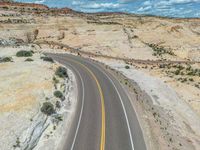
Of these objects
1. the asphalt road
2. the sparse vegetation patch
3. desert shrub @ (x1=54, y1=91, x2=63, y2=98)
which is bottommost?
the sparse vegetation patch

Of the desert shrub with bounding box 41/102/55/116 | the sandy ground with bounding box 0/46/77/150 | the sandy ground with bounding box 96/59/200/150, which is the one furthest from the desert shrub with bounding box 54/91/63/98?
the sandy ground with bounding box 96/59/200/150

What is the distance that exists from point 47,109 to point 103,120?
251 inches

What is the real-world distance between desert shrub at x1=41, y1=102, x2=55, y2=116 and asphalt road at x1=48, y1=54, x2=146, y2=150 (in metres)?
2.85

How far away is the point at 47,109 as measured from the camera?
36.3 m

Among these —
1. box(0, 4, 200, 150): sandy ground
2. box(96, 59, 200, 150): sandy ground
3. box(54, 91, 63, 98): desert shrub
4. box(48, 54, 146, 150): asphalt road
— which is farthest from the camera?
box(54, 91, 63, 98): desert shrub

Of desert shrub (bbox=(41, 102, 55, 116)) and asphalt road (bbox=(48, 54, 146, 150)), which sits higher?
desert shrub (bbox=(41, 102, 55, 116))

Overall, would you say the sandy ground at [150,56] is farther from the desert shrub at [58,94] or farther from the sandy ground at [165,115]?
the desert shrub at [58,94]

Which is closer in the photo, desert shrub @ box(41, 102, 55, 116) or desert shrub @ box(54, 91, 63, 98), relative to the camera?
desert shrub @ box(41, 102, 55, 116)

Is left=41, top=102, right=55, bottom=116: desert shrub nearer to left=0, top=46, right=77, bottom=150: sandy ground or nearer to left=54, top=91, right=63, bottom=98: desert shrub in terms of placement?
left=0, top=46, right=77, bottom=150: sandy ground

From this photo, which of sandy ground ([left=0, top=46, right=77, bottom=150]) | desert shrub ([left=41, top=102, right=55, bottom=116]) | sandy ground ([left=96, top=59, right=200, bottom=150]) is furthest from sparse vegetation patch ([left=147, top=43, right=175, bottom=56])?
desert shrub ([left=41, top=102, right=55, bottom=116])

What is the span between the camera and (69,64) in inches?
2830

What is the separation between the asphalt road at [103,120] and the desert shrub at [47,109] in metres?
2.85

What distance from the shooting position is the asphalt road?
3038 cm

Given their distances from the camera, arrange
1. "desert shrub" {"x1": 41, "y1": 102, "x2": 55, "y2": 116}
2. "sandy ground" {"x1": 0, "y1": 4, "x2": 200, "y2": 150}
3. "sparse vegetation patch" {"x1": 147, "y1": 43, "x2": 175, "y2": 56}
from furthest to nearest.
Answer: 1. "sparse vegetation patch" {"x1": 147, "y1": 43, "x2": 175, "y2": 56}
2. "sandy ground" {"x1": 0, "y1": 4, "x2": 200, "y2": 150}
3. "desert shrub" {"x1": 41, "y1": 102, "x2": 55, "y2": 116}
